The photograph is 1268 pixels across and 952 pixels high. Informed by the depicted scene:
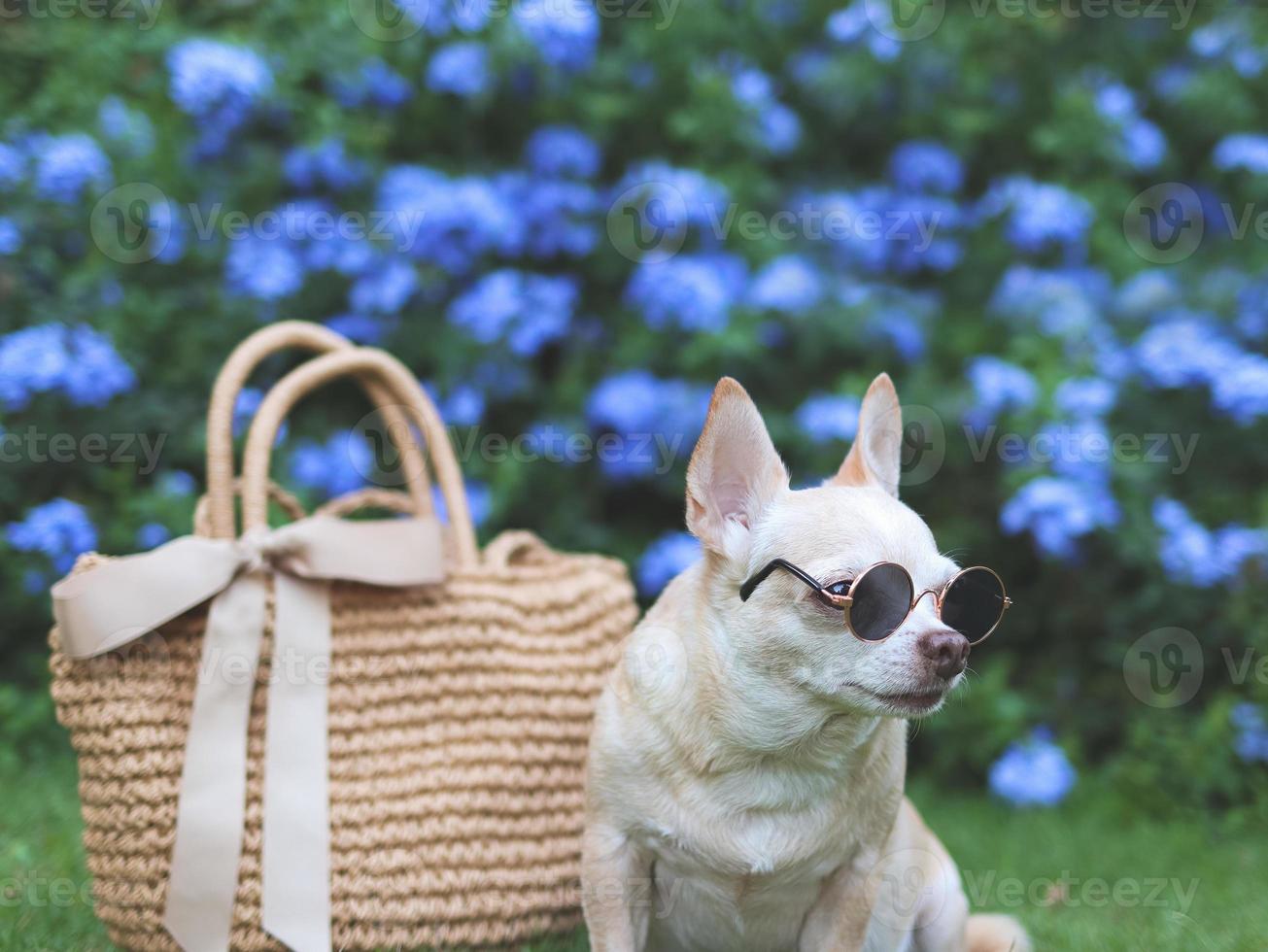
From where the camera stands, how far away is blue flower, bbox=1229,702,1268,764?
3266mm

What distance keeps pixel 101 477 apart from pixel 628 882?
7.05 ft

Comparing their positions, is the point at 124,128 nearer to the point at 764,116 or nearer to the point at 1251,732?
the point at 764,116

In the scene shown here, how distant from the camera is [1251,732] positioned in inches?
129

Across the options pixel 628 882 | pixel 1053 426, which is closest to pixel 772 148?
pixel 1053 426

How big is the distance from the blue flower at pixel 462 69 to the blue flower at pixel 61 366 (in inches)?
48.9

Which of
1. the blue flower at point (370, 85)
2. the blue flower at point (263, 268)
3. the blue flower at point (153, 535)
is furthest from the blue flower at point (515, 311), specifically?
the blue flower at point (153, 535)

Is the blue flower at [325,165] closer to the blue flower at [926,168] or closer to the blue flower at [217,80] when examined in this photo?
the blue flower at [217,80]

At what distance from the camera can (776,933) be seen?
1.98 meters

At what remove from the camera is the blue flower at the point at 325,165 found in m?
3.50

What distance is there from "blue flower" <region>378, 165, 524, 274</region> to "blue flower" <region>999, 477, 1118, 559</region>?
5.57 feet

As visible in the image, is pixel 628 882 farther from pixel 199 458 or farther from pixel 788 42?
pixel 788 42

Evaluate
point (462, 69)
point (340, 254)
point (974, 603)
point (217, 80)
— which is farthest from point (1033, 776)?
point (217, 80)

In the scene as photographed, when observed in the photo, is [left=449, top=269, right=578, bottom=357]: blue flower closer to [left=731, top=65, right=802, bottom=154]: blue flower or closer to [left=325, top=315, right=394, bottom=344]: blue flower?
[left=325, top=315, right=394, bottom=344]: blue flower

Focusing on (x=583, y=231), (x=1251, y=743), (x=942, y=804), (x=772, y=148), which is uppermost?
(x=772, y=148)
